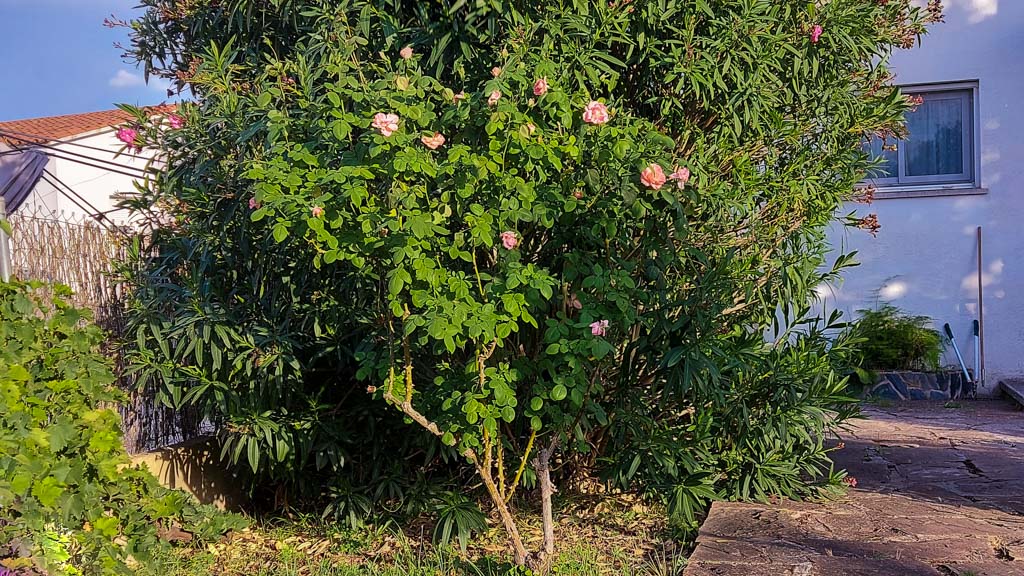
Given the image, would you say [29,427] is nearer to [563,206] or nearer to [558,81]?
[563,206]

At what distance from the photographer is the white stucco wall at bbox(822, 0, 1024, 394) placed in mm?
8750

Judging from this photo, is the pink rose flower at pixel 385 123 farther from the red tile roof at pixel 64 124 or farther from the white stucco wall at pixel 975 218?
the red tile roof at pixel 64 124

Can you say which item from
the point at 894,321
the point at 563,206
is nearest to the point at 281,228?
the point at 563,206

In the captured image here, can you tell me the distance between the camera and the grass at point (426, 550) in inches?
150

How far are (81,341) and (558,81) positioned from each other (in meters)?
2.33

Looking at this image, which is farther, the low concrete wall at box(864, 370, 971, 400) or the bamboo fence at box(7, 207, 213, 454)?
the low concrete wall at box(864, 370, 971, 400)

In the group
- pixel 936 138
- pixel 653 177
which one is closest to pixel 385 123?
pixel 653 177

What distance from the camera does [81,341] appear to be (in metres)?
3.64

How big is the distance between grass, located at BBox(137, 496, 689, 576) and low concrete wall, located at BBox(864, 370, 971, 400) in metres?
5.23

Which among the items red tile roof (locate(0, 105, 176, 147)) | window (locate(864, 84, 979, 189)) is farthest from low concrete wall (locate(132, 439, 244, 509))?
red tile roof (locate(0, 105, 176, 147))

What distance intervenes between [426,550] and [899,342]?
6.54m

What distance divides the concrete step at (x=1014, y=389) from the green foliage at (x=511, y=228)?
4.47 m

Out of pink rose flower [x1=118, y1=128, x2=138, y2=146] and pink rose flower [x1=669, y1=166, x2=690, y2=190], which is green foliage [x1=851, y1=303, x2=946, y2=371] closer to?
pink rose flower [x1=669, y1=166, x2=690, y2=190]

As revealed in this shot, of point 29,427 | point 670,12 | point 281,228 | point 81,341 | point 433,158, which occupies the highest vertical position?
point 670,12
